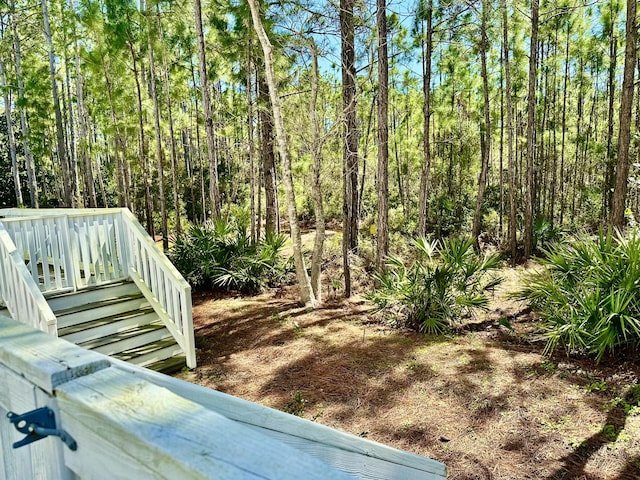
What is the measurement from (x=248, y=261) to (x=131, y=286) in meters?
3.60

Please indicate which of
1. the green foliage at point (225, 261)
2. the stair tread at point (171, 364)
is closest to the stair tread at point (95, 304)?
the stair tread at point (171, 364)

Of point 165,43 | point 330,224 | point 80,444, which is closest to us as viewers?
point 80,444

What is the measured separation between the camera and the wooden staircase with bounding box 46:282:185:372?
5053 mm

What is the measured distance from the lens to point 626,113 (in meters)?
8.65

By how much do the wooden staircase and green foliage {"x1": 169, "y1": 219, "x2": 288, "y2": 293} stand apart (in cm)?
326

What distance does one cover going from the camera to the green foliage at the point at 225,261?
30.3ft

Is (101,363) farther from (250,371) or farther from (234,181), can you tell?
(234,181)

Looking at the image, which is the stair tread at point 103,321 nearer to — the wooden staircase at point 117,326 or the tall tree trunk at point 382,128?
the wooden staircase at point 117,326

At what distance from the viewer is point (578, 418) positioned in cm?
371

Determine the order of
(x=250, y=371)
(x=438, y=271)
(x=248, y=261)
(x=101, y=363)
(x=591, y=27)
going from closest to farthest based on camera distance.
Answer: (x=101, y=363)
(x=250, y=371)
(x=438, y=271)
(x=248, y=261)
(x=591, y=27)

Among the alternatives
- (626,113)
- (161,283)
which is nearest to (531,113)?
(626,113)

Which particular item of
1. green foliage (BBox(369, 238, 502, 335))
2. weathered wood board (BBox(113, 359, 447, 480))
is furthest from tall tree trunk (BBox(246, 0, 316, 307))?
weathered wood board (BBox(113, 359, 447, 480))

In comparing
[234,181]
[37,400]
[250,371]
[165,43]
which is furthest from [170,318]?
[234,181]

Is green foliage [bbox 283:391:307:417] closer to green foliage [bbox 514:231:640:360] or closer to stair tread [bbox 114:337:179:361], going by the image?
stair tread [bbox 114:337:179:361]
